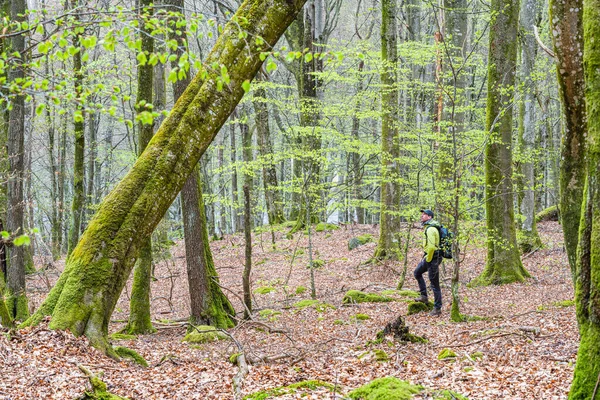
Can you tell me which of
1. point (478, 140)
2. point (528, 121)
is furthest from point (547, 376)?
point (528, 121)

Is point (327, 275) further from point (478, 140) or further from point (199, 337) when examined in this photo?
point (199, 337)

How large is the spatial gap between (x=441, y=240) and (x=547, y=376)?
14.7ft

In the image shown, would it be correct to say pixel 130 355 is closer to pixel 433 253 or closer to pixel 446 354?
pixel 446 354

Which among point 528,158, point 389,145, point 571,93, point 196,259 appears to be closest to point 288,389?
point 571,93

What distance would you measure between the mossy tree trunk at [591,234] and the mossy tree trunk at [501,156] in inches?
334

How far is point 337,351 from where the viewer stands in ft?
23.7

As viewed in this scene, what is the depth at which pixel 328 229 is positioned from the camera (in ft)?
69.7

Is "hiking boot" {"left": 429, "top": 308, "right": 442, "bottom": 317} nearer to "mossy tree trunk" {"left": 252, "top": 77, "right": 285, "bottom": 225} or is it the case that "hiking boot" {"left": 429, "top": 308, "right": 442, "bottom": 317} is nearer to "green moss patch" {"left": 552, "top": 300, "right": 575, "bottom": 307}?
"green moss patch" {"left": 552, "top": 300, "right": 575, "bottom": 307}

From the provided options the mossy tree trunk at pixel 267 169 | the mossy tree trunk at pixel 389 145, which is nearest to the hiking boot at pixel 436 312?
the mossy tree trunk at pixel 389 145

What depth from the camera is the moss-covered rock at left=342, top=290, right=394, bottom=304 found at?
1109cm

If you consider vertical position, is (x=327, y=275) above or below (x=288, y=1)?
below

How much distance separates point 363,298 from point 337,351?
414 cm

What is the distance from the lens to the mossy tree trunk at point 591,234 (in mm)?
3199

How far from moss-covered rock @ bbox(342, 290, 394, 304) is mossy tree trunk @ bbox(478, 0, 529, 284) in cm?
271
